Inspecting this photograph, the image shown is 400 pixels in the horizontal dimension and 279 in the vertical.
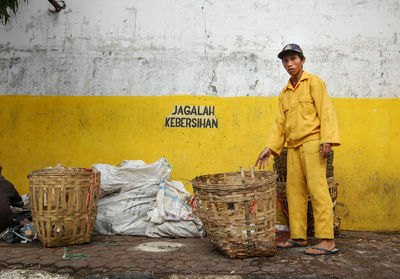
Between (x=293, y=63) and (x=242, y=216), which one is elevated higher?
(x=293, y=63)

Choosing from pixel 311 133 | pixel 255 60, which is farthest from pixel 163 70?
pixel 311 133

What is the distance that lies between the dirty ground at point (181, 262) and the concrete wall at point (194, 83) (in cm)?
127

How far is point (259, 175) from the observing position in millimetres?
3289

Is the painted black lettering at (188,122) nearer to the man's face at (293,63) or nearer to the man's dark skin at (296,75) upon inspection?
the man's dark skin at (296,75)

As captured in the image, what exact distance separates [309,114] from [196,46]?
6.61ft

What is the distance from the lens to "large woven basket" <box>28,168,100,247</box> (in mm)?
3217

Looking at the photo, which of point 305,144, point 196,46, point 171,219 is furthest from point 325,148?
point 196,46

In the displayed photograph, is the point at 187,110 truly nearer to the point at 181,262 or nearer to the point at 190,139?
the point at 190,139

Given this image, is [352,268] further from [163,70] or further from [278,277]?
[163,70]

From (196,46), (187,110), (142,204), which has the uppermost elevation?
(196,46)

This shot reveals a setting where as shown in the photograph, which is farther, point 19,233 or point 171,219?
point 171,219

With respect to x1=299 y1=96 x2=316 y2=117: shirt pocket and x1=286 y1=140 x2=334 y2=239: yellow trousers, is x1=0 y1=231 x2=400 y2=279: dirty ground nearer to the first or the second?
x1=286 y1=140 x2=334 y2=239: yellow trousers

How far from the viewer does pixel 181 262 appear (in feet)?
9.21

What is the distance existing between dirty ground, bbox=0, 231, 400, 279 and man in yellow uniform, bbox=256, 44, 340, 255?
0.77ft
